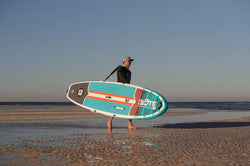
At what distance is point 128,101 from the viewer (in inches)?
313

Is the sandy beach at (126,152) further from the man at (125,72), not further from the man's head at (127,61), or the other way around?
the man's head at (127,61)

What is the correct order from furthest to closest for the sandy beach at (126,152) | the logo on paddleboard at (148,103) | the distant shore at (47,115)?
the distant shore at (47,115)
the logo on paddleboard at (148,103)
the sandy beach at (126,152)

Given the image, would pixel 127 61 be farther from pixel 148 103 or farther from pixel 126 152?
pixel 126 152

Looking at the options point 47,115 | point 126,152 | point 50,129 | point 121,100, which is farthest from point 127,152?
point 47,115

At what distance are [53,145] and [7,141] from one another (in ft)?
3.52

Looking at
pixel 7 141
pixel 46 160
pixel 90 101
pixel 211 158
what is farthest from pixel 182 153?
pixel 90 101

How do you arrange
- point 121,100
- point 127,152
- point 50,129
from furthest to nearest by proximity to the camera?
1. point 121,100
2. point 50,129
3. point 127,152

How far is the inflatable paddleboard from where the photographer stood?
25.1 ft

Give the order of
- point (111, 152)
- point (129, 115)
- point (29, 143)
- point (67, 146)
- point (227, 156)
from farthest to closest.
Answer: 1. point (129, 115)
2. point (29, 143)
3. point (67, 146)
4. point (111, 152)
5. point (227, 156)

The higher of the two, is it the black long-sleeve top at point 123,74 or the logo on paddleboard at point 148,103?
the black long-sleeve top at point 123,74

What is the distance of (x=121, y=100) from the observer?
8.05m

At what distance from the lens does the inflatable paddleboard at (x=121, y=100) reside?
7.66 metres

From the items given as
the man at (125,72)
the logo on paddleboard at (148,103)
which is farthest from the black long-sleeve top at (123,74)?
the logo on paddleboard at (148,103)

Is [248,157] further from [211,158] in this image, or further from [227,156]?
[211,158]
